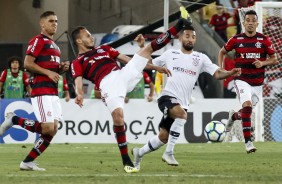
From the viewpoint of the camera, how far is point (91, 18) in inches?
1387

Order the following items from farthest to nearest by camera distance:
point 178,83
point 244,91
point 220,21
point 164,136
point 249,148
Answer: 1. point 220,21
2. point 244,91
3. point 249,148
4. point 178,83
5. point 164,136

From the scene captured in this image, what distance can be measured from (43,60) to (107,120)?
1042 cm

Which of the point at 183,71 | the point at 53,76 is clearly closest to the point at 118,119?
the point at 53,76

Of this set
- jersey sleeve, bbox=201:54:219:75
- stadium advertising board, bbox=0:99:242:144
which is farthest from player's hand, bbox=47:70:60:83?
stadium advertising board, bbox=0:99:242:144

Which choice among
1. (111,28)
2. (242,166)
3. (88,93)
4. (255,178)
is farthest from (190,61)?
(111,28)

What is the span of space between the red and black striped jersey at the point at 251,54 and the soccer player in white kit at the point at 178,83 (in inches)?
134

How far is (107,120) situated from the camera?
85.5ft

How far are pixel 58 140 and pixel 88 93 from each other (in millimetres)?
4872

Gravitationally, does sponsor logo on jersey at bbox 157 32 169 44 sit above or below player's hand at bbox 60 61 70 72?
above

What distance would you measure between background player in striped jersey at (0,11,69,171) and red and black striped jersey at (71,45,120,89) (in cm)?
47

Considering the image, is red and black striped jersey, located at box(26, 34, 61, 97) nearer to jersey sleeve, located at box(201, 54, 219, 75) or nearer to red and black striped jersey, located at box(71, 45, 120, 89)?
red and black striped jersey, located at box(71, 45, 120, 89)

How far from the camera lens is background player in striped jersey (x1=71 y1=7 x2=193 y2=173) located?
14.7 m

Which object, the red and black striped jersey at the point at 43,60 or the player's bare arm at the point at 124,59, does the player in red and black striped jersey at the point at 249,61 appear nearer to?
the player's bare arm at the point at 124,59

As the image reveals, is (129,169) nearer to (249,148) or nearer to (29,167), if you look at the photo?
(29,167)
